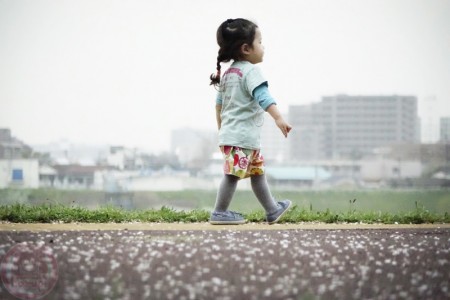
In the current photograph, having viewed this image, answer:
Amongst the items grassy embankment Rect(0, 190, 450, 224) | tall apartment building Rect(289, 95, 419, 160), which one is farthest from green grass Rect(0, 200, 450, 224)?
tall apartment building Rect(289, 95, 419, 160)

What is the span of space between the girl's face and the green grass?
152cm

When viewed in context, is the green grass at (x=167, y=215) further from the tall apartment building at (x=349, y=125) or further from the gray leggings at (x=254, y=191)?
the tall apartment building at (x=349, y=125)

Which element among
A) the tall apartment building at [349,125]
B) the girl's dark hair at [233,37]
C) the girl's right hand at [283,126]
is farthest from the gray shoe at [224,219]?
the tall apartment building at [349,125]

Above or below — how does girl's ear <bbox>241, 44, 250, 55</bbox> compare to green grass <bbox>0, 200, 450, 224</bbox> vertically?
above

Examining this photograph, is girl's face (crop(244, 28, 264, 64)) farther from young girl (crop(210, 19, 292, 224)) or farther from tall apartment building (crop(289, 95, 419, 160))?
tall apartment building (crop(289, 95, 419, 160))

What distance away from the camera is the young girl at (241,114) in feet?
18.5

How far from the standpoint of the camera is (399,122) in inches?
4493

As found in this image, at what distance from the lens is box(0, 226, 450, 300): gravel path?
3.18 metres

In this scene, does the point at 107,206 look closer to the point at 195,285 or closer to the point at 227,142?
the point at 227,142

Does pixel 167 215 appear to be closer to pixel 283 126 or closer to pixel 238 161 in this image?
pixel 238 161

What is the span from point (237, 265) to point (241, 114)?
2.29 m

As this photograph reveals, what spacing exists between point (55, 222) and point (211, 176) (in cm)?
8593

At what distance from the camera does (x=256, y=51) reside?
19.4 feet

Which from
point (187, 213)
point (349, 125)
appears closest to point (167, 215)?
point (187, 213)
